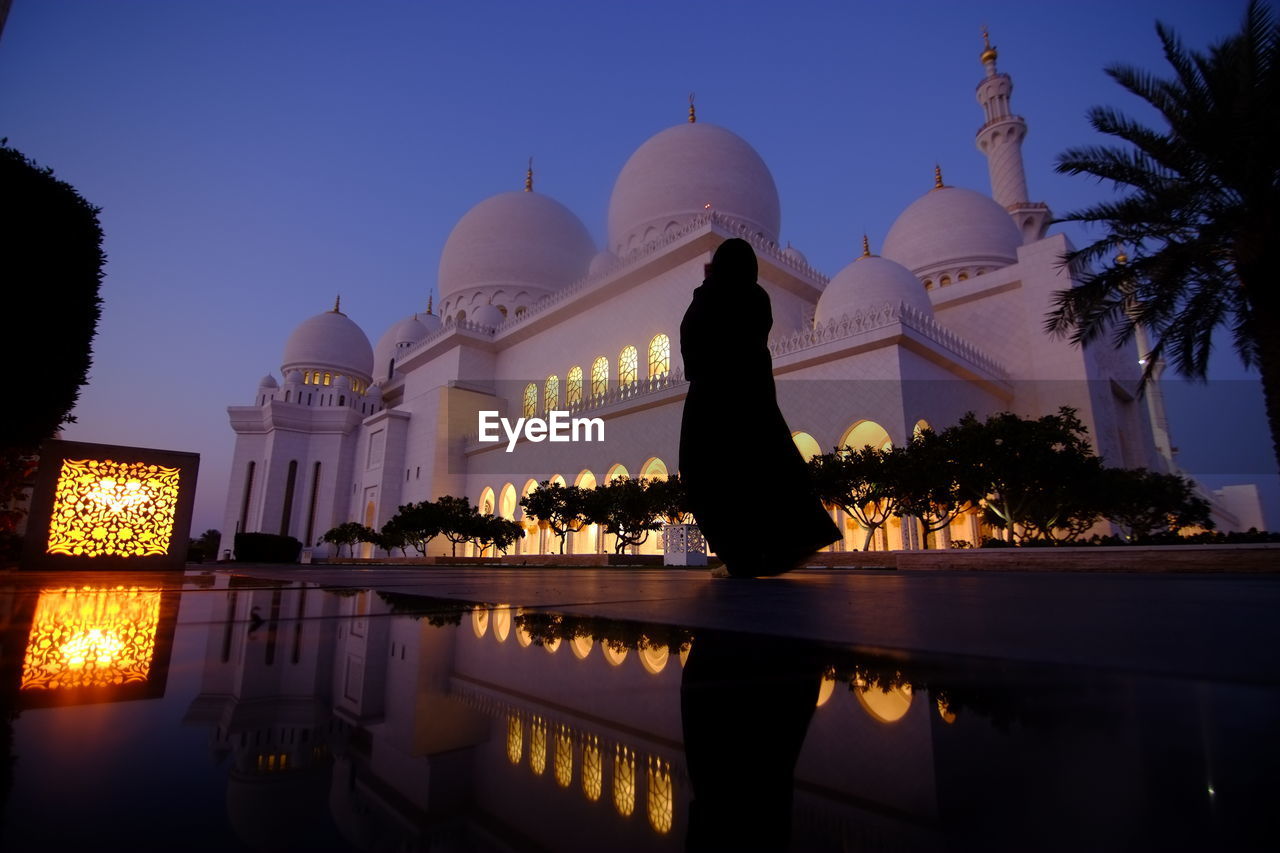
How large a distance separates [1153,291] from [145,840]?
10493 millimetres

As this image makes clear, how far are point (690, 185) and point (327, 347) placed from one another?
1998 cm

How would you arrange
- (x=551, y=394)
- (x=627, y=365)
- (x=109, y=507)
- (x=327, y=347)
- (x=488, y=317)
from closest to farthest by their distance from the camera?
(x=109, y=507) < (x=627, y=365) < (x=551, y=394) < (x=488, y=317) < (x=327, y=347)

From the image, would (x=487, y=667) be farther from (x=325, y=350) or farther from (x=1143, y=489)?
(x=325, y=350)

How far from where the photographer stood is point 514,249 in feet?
93.1

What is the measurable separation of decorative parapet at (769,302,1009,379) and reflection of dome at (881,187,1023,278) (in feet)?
23.1

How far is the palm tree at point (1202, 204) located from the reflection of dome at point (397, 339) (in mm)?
31686

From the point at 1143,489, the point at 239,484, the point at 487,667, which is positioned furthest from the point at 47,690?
the point at 239,484

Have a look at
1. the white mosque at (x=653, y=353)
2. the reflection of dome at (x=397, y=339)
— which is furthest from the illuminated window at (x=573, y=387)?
the reflection of dome at (x=397, y=339)

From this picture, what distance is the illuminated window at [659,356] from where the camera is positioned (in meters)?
19.2

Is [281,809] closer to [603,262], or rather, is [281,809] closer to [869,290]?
[869,290]

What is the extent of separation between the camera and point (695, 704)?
727 mm

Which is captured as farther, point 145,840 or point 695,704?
point 695,704

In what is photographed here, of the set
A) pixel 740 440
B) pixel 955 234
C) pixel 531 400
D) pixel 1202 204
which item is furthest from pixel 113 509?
pixel 955 234

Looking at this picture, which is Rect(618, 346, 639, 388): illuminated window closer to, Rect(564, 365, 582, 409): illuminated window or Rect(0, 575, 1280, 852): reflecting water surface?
Rect(564, 365, 582, 409): illuminated window
